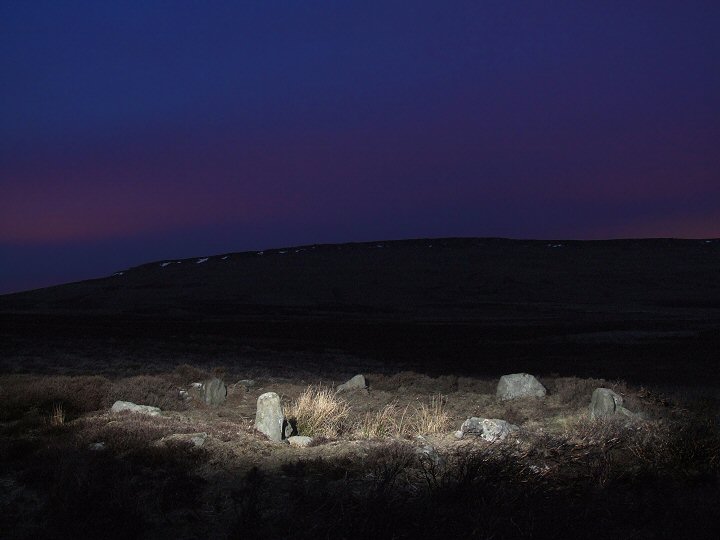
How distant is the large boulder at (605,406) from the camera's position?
995cm

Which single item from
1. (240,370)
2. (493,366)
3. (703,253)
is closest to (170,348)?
(240,370)

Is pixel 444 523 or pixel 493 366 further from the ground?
pixel 444 523

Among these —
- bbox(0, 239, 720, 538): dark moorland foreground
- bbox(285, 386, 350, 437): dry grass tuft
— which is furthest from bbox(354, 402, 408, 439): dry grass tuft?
bbox(285, 386, 350, 437): dry grass tuft

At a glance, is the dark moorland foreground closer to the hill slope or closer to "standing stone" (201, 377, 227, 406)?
"standing stone" (201, 377, 227, 406)

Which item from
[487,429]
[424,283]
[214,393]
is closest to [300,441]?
[487,429]

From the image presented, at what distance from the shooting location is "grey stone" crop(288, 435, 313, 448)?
8.55 meters

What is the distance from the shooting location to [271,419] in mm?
8984

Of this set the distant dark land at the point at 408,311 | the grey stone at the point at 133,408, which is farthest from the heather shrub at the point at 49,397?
the distant dark land at the point at 408,311

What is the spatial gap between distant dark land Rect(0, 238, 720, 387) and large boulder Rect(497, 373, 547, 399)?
8719 mm

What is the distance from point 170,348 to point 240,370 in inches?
311

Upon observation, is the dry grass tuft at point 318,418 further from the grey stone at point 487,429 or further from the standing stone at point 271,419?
the grey stone at point 487,429

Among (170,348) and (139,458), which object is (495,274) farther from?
(139,458)

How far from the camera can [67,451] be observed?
7434 millimetres

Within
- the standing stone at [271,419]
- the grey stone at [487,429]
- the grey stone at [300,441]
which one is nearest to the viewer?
the grey stone at [300,441]
